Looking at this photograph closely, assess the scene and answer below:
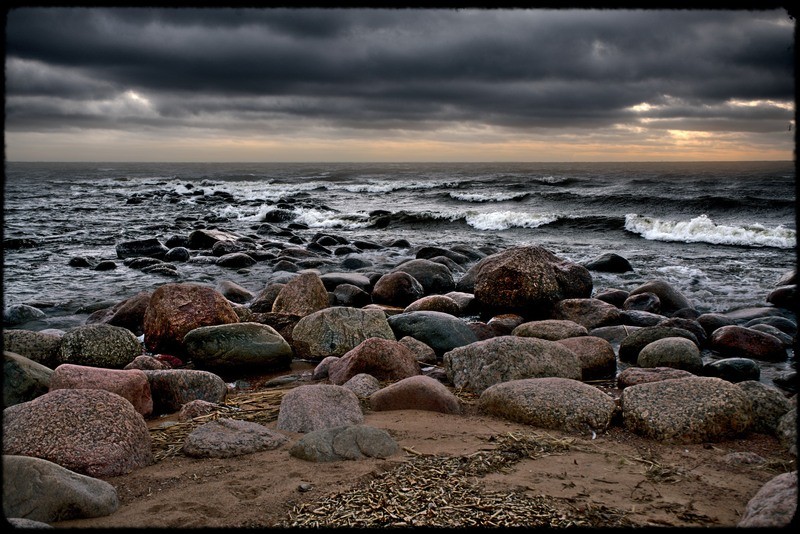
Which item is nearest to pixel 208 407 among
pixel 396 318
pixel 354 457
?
pixel 354 457

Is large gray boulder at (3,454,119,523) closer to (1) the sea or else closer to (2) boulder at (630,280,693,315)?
(1) the sea

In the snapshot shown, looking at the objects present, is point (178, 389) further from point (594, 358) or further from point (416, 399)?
point (594, 358)

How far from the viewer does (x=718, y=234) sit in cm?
1753

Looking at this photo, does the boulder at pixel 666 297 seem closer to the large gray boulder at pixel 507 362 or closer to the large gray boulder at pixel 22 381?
the large gray boulder at pixel 507 362

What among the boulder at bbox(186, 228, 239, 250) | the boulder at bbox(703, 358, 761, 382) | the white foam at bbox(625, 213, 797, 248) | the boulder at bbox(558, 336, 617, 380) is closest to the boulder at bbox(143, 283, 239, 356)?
the boulder at bbox(558, 336, 617, 380)

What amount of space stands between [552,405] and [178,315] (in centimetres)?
476

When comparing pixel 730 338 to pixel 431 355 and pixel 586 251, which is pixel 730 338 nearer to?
pixel 431 355

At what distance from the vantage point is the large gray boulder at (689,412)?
4.33 meters

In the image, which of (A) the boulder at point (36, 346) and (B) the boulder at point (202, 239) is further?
(B) the boulder at point (202, 239)

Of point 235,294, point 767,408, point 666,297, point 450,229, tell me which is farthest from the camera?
point 450,229

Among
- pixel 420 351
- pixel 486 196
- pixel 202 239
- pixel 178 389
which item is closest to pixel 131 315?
pixel 178 389

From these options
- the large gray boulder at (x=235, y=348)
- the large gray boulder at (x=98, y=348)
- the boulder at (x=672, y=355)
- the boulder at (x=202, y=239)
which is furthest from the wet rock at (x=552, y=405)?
the boulder at (x=202, y=239)

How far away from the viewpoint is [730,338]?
7215 mm

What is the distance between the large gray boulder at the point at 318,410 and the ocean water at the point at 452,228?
2.44m
